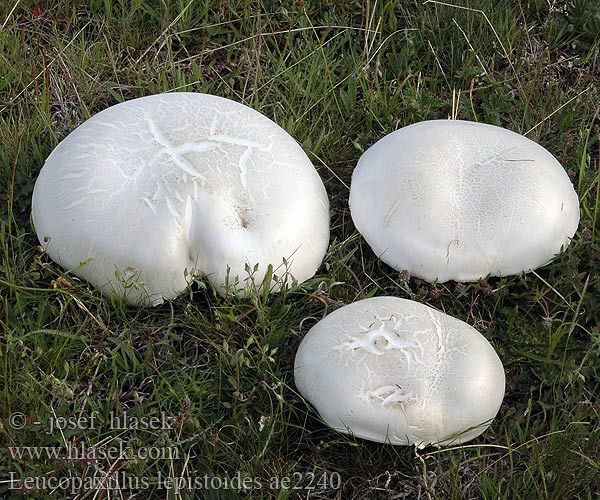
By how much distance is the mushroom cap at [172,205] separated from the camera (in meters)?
2.92

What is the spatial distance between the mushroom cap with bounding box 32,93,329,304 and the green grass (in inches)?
5.2

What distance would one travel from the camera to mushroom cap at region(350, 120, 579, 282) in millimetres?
3066

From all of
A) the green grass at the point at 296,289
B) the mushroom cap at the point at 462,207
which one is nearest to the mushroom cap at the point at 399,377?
the green grass at the point at 296,289

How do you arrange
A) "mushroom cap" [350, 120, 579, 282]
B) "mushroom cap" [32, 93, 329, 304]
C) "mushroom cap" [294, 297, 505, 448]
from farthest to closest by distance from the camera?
1. "mushroom cap" [350, 120, 579, 282]
2. "mushroom cap" [32, 93, 329, 304]
3. "mushroom cap" [294, 297, 505, 448]

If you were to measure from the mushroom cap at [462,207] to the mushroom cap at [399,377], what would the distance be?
1.18ft

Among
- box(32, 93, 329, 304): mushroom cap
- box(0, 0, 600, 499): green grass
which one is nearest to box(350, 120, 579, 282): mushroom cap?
box(0, 0, 600, 499): green grass

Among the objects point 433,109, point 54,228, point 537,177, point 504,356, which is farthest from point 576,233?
point 54,228

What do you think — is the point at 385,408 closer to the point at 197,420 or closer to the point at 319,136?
the point at 197,420

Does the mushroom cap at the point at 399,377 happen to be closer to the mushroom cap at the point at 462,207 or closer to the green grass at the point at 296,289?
the green grass at the point at 296,289

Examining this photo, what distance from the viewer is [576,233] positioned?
337 centimetres

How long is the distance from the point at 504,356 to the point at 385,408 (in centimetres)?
70

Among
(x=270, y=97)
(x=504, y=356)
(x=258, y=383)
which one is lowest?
(x=504, y=356)

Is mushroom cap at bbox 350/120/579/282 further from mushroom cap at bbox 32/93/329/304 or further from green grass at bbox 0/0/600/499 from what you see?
mushroom cap at bbox 32/93/329/304

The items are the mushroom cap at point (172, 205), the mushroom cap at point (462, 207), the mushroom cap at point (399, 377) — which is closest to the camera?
the mushroom cap at point (399, 377)
